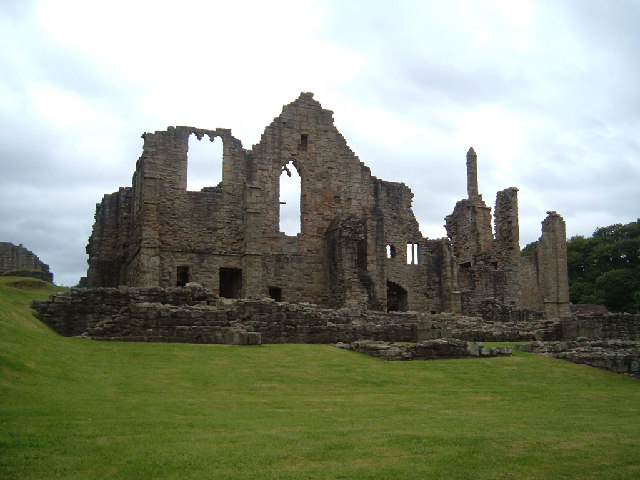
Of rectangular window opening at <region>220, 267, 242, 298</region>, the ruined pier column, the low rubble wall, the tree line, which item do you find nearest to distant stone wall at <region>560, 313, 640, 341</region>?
the low rubble wall

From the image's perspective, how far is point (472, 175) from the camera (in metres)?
43.5

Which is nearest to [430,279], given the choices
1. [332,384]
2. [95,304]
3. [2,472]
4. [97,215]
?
[97,215]

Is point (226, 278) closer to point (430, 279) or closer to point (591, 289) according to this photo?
point (430, 279)

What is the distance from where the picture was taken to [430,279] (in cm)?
3347

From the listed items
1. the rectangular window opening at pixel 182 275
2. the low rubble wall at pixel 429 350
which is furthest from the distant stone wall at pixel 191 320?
the rectangular window opening at pixel 182 275

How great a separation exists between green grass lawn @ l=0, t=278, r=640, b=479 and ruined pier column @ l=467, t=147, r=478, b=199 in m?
28.5

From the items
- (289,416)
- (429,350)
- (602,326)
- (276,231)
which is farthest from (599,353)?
(276,231)

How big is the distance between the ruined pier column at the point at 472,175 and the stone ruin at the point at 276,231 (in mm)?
9674

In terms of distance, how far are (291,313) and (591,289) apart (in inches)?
1993

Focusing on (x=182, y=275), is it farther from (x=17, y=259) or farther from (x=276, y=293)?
(x=17, y=259)

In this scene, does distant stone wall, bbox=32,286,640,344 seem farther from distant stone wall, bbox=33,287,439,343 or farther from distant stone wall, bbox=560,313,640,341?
distant stone wall, bbox=560,313,640,341

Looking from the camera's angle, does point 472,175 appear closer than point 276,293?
No

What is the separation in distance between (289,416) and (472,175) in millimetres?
36377

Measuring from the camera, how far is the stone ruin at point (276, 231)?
27.6 m
